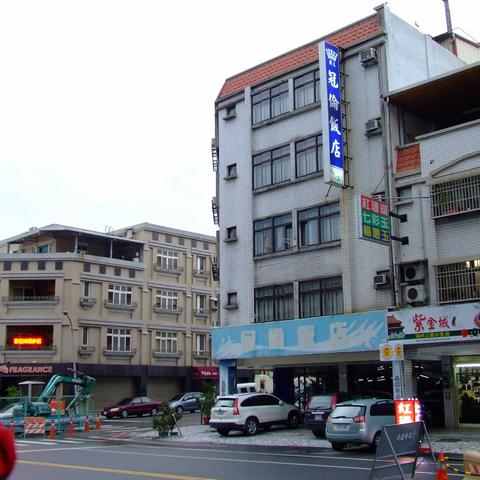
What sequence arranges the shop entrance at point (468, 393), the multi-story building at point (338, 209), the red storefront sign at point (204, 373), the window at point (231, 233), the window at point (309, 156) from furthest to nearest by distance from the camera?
the red storefront sign at point (204, 373), the window at point (231, 233), the window at point (309, 156), the shop entrance at point (468, 393), the multi-story building at point (338, 209)

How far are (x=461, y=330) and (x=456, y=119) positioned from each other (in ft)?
32.9

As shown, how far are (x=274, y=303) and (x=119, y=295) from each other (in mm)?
27037

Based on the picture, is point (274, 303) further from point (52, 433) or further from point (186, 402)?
point (186, 402)

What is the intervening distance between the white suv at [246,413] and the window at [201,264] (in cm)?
3348

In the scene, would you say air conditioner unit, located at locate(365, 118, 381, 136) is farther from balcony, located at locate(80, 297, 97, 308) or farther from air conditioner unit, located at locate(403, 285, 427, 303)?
balcony, located at locate(80, 297, 97, 308)

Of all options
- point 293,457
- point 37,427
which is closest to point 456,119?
point 293,457

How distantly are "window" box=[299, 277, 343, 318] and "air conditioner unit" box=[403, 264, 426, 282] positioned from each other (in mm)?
3072

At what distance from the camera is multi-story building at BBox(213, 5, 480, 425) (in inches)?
966

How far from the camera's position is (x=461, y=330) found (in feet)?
Answer: 72.0

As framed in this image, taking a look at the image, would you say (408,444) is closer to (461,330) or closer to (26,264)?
(461,330)

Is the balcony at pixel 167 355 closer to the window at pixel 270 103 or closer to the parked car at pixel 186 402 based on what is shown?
the parked car at pixel 186 402

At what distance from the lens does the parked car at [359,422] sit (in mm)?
19625

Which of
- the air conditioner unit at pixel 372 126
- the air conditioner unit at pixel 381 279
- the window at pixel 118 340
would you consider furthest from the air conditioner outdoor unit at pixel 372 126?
the window at pixel 118 340

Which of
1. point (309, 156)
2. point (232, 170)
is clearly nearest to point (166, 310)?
point (232, 170)
